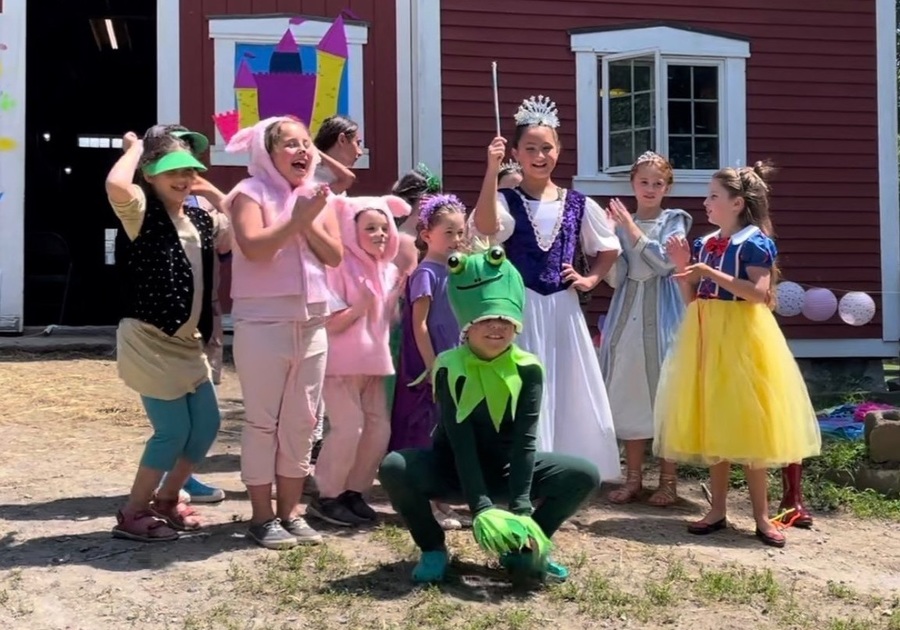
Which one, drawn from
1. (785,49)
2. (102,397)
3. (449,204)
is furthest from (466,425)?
(785,49)

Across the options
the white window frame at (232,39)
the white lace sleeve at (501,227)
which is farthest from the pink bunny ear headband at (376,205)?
the white window frame at (232,39)

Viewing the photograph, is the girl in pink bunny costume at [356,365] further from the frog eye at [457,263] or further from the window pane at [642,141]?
the window pane at [642,141]

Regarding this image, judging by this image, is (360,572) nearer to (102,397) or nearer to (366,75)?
(102,397)

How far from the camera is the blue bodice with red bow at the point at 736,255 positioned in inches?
155

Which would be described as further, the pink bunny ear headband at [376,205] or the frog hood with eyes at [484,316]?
the pink bunny ear headband at [376,205]

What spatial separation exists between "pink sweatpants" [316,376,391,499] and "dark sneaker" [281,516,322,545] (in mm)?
276

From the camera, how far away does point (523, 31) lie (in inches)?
364

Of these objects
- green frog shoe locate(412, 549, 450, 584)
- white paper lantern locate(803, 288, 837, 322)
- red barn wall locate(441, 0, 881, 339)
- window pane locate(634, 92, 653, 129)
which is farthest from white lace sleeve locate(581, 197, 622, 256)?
window pane locate(634, 92, 653, 129)

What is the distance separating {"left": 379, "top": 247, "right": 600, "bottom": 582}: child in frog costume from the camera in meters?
3.13

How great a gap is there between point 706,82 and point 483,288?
24.0 ft

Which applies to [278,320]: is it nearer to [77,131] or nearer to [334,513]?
[334,513]

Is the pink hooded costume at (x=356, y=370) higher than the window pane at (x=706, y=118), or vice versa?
the window pane at (x=706, y=118)

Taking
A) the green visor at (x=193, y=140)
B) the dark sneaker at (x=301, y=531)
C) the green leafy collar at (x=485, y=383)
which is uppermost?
the green visor at (x=193, y=140)

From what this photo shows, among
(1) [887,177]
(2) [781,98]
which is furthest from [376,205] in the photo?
(1) [887,177]
